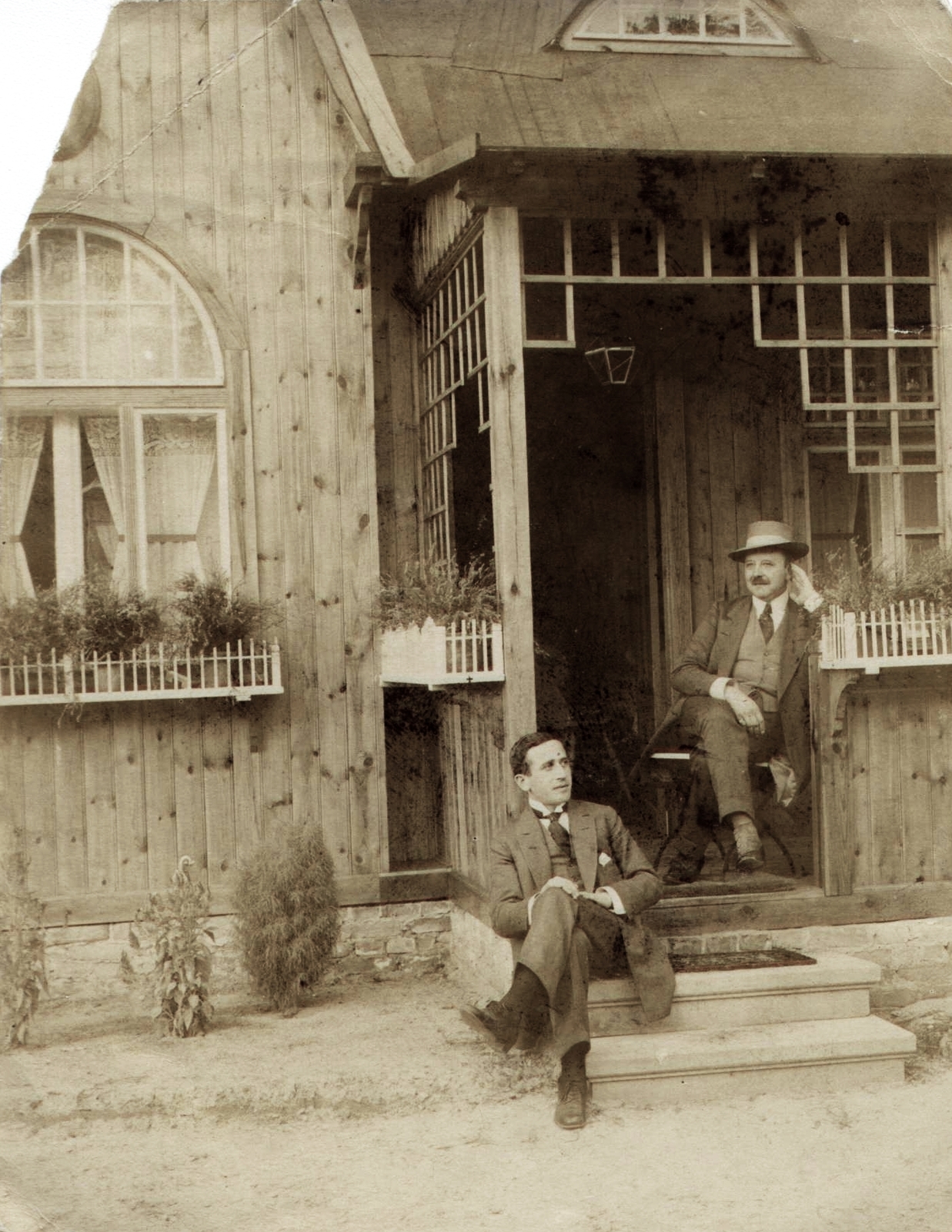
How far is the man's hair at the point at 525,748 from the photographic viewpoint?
18.4 feet

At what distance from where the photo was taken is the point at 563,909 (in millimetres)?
5215

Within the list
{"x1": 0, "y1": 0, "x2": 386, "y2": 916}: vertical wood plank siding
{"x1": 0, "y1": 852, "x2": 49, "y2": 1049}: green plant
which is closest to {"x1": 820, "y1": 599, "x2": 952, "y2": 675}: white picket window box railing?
{"x1": 0, "y1": 0, "x2": 386, "y2": 916}: vertical wood plank siding

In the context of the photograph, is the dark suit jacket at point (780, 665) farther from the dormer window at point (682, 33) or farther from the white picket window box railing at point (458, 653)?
the dormer window at point (682, 33)

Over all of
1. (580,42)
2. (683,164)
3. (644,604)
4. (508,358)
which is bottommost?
(644,604)

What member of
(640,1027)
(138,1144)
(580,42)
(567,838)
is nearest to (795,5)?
(580,42)

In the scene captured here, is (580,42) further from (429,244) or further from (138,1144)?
(138,1144)

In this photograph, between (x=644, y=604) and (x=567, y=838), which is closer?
(x=567, y=838)

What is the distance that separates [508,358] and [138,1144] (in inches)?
142

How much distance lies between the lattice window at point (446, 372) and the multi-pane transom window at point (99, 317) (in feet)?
3.92

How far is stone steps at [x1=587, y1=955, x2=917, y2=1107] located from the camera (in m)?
5.24

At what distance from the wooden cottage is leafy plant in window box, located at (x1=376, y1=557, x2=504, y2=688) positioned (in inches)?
2.1

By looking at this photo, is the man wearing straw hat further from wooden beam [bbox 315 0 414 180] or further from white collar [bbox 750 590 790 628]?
wooden beam [bbox 315 0 414 180]

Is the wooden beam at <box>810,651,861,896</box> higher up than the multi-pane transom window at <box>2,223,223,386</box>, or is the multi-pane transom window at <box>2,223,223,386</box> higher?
the multi-pane transom window at <box>2,223,223,386</box>

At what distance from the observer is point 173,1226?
171 inches
